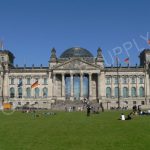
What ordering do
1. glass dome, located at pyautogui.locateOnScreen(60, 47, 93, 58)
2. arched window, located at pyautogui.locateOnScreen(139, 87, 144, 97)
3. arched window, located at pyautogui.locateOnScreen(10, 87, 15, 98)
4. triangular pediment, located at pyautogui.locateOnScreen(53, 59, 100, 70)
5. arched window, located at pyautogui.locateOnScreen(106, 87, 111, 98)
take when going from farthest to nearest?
glass dome, located at pyautogui.locateOnScreen(60, 47, 93, 58) < arched window, located at pyautogui.locateOnScreen(139, 87, 144, 97) < arched window, located at pyautogui.locateOnScreen(10, 87, 15, 98) < arched window, located at pyautogui.locateOnScreen(106, 87, 111, 98) < triangular pediment, located at pyautogui.locateOnScreen(53, 59, 100, 70)

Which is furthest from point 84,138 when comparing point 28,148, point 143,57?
point 143,57

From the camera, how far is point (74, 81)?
424ft

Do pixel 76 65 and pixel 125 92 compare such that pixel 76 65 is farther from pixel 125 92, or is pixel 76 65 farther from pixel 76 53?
pixel 125 92

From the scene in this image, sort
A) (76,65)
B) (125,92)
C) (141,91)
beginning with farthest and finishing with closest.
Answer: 1. (125,92)
2. (141,91)
3. (76,65)

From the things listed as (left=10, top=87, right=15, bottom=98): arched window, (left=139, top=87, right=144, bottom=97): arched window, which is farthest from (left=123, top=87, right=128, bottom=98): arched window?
(left=10, top=87, right=15, bottom=98): arched window

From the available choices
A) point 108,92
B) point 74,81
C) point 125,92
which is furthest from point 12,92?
point 125,92

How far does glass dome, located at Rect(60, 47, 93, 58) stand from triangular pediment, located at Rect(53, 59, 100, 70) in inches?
288

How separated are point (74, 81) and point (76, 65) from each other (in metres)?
5.89

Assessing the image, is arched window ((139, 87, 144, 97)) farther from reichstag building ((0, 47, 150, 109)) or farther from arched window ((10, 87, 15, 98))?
arched window ((10, 87, 15, 98))

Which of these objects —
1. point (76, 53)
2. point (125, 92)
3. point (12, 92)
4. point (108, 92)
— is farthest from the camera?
point (76, 53)

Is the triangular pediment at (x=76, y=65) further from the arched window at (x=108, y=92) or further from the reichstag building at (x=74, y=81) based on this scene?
the arched window at (x=108, y=92)

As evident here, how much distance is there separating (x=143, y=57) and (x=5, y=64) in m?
50.3

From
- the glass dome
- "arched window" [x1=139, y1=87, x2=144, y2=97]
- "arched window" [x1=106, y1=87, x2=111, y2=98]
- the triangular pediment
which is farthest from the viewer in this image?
the glass dome

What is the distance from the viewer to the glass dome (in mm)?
135500
